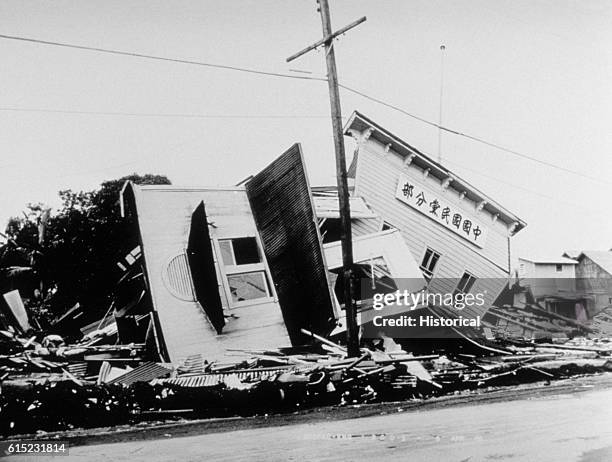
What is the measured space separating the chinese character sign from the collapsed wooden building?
0.01 m

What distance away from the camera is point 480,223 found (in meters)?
7.17

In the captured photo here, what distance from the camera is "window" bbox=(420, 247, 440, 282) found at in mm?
6895

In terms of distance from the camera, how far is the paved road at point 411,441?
18.3 feet

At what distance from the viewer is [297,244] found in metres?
6.55

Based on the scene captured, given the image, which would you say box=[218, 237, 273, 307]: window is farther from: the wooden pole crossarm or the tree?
the wooden pole crossarm

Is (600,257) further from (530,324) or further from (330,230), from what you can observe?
(330,230)

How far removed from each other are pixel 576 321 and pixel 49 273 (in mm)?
6062

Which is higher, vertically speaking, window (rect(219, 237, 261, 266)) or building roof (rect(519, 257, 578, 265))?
window (rect(219, 237, 261, 266))

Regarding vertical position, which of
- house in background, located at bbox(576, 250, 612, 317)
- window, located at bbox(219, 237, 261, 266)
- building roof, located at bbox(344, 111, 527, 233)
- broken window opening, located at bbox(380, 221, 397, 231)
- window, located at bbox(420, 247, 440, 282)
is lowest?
house in background, located at bbox(576, 250, 612, 317)

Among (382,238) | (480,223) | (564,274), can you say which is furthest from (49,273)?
(564,274)

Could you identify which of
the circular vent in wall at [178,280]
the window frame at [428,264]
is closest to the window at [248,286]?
the circular vent in wall at [178,280]

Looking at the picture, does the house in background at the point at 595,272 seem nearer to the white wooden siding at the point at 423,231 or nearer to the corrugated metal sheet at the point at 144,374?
the white wooden siding at the point at 423,231

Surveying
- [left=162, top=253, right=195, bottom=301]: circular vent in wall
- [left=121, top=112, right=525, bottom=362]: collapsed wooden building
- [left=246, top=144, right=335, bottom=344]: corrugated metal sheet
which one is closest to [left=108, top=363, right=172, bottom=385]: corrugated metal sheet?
[left=121, top=112, right=525, bottom=362]: collapsed wooden building

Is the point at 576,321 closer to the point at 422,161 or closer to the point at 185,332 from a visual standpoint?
the point at 422,161
